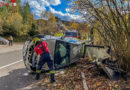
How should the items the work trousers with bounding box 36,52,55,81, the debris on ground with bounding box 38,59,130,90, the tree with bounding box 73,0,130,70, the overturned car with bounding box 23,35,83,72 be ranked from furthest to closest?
the overturned car with bounding box 23,35,83,72, the work trousers with bounding box 36,52,55,81, the tree with bounding box 73,0,130,70, the debris on ground with bounding box 38,59,130,90

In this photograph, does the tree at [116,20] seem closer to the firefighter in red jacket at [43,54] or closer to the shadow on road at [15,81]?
the firefighter in red jacket at [43,54]

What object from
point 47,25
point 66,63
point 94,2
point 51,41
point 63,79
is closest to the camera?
point 94,2

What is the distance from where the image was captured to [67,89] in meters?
3.44

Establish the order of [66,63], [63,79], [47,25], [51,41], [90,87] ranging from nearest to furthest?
[90,87], [63,79], [51,41], [66,63], [47,25]

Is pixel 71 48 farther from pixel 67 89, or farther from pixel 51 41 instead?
pixel 67 89

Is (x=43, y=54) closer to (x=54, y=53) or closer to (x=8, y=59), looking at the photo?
(x=54, y=53)

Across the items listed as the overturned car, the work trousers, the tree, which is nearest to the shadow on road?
the overturned car

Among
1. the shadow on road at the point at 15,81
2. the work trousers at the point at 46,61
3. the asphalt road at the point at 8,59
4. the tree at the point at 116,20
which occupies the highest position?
the tree at the point at 116,20

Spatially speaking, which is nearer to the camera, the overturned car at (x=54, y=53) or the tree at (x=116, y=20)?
the tree at (x=116, y=20)

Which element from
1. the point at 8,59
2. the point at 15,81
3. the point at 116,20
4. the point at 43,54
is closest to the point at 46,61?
the point at 43,54

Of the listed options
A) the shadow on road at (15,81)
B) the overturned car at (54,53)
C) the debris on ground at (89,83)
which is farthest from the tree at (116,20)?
the shadow on road at (15,81)

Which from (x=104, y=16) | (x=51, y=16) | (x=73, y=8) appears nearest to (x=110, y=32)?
(x=104, y=16)

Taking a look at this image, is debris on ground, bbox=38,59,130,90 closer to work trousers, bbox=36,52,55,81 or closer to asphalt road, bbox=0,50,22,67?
work trousers, bbox=36,52,55,81

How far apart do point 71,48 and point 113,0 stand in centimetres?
262
